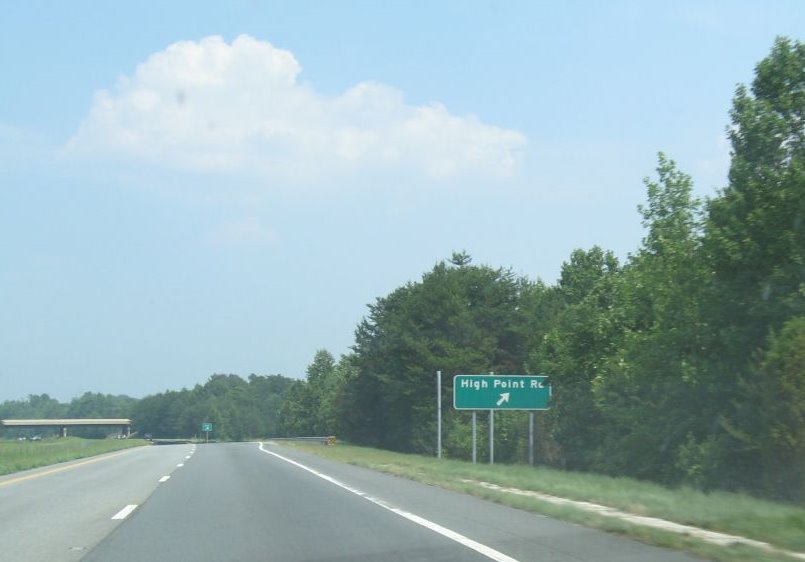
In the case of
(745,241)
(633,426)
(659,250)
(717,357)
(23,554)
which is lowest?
(23,554)

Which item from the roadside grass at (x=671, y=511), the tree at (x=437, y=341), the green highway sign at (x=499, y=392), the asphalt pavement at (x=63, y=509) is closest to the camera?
the roadside grass at (x=671, y=511)

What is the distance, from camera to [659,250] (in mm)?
41656

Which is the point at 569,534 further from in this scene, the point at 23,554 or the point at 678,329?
the point at 678,329

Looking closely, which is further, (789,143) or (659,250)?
(659,250)

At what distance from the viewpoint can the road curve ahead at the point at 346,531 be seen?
37.3 feet

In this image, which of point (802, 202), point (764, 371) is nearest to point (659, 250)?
point (802, 202)

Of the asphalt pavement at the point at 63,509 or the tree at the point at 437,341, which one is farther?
the tree at the point at 437,341

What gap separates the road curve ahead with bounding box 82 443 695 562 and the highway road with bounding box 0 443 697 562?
0.05 ft

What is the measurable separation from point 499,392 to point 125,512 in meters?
22.1

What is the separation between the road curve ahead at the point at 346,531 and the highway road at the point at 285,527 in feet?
0.05

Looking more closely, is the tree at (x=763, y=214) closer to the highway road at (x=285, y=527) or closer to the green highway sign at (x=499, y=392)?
the highway road at (x=285, y=527)

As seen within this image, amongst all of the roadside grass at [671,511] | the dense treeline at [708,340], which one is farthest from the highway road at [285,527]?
the dense treeline at [708,340]

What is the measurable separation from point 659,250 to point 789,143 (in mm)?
14076

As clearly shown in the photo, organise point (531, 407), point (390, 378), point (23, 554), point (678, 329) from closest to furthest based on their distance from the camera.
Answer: point (23, 554)
point (678, 329)
point (531, 407)
point (390, 378)
